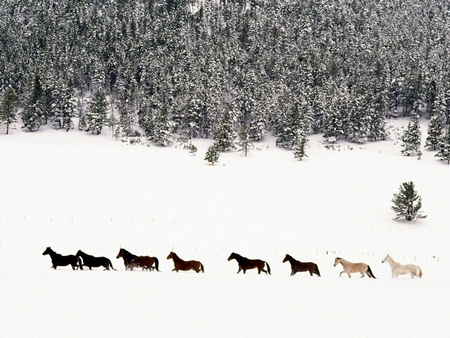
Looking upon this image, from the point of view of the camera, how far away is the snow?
7.71 m

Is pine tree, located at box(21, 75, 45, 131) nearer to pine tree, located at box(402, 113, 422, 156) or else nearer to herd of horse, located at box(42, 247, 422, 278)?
herd of horse, located at box(42, 247, 422, 278)

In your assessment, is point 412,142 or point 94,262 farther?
point 412,142

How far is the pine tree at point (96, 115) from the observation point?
8662 cm

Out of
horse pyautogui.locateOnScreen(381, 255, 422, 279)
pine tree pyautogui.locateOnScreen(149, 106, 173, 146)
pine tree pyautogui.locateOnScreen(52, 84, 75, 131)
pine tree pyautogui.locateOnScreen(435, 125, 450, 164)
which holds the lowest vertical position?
horse pyautogui.locateOnScreen(381, 255, 422, 279)

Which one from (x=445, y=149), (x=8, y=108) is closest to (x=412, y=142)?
(x=445, y=149)

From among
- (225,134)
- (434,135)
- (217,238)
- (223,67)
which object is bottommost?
(217,238)

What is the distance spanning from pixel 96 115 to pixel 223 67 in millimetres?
49617

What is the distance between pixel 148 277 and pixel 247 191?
34909 mm

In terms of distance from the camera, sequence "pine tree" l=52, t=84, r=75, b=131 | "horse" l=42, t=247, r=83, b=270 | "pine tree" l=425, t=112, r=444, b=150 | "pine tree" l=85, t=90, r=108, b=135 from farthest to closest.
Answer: "pine tree" l=52, t=84, r=75, b=131 → "pine tree" l=85, t=90, r=108, b=135 → "pine tree" l=425, t=112, r=444, b=150 → "horse" l=42, t=247, r=83, b=270

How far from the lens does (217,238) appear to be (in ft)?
85.2

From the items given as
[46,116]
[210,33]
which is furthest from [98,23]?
[46,116]

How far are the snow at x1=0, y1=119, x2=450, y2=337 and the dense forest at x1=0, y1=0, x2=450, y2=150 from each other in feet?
41.7

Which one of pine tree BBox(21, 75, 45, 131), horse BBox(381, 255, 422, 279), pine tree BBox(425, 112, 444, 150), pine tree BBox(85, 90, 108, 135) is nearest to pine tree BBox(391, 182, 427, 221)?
horse BBox(381, 255, 422, 279)

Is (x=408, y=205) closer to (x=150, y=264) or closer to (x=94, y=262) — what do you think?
(x=150, y=264)
